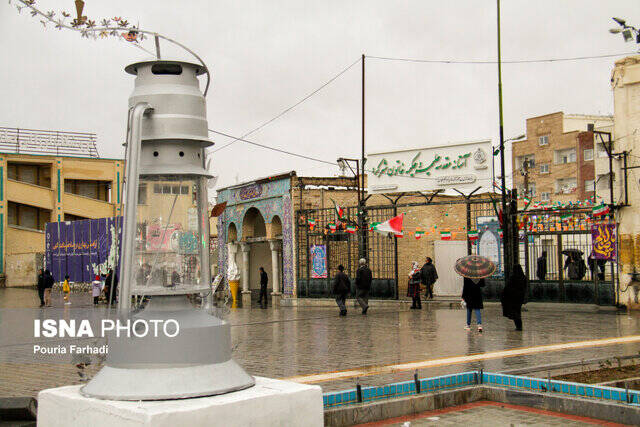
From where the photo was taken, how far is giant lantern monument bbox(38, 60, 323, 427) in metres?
4.92

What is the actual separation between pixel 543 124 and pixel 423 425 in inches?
2260

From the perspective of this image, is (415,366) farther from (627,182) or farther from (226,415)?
(627,182)

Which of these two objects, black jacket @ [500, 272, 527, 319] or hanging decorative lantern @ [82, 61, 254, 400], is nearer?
hanging decorative lantern @ [82, 61, 254, 400]

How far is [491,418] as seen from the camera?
7301 mm

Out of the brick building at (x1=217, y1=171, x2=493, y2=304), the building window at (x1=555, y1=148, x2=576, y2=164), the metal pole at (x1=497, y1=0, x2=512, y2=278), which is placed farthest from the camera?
the building window at (x1=555, y1=148, x2=576, y2=164)

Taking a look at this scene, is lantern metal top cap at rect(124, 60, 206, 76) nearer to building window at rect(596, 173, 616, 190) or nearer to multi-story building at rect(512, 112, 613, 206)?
building window at rect(596, 173, 616, 190)

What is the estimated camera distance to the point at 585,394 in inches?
294

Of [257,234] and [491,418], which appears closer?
[491,418]

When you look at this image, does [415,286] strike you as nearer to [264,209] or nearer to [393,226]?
[393,226]

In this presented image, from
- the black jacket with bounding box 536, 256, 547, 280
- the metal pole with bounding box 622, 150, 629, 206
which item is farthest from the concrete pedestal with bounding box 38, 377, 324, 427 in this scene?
the black jacket with bounding box 536, 256, 547, 280

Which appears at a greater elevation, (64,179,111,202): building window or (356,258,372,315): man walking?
(64,179,111,202): building window

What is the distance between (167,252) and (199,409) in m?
1.22

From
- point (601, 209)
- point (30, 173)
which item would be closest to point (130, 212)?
point (601, 209)

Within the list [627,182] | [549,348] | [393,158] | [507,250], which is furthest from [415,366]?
[393,158]
